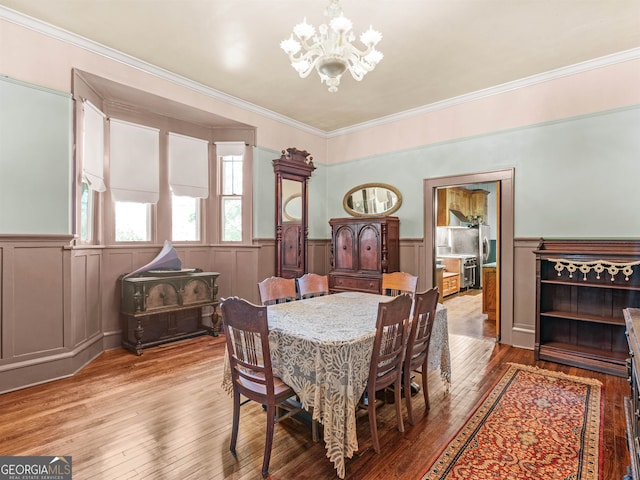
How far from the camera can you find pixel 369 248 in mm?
5289

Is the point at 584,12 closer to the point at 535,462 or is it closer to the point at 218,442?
the point at 535,462

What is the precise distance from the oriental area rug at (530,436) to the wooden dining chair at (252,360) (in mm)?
956

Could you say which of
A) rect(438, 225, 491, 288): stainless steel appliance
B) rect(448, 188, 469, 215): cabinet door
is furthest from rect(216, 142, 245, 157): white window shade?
rect(438, 225, 491, 288): stainless steel appliance

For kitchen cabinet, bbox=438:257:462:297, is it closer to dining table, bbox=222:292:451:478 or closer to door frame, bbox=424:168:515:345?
door frame, bbox=424:168:515:345

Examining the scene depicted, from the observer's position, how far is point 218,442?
229 centimetres

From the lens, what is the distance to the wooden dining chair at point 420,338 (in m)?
2.39

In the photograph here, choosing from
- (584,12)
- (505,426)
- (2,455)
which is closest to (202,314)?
(2,455)

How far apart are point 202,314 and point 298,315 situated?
296 cm

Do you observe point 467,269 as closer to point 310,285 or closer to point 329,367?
point 310,285

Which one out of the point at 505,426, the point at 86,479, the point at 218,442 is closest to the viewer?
the point at 86,479

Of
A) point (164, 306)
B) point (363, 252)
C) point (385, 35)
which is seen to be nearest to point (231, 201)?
point (164, 306)

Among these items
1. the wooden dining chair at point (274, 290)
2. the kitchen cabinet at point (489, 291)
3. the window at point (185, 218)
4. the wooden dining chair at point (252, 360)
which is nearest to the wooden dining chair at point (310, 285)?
the wooden dining chair at point (274, 290)

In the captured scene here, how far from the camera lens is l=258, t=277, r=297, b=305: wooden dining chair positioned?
315cm

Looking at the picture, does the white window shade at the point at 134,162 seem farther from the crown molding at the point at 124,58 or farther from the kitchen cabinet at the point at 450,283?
the kitchen cabinet at the point at 450,283
